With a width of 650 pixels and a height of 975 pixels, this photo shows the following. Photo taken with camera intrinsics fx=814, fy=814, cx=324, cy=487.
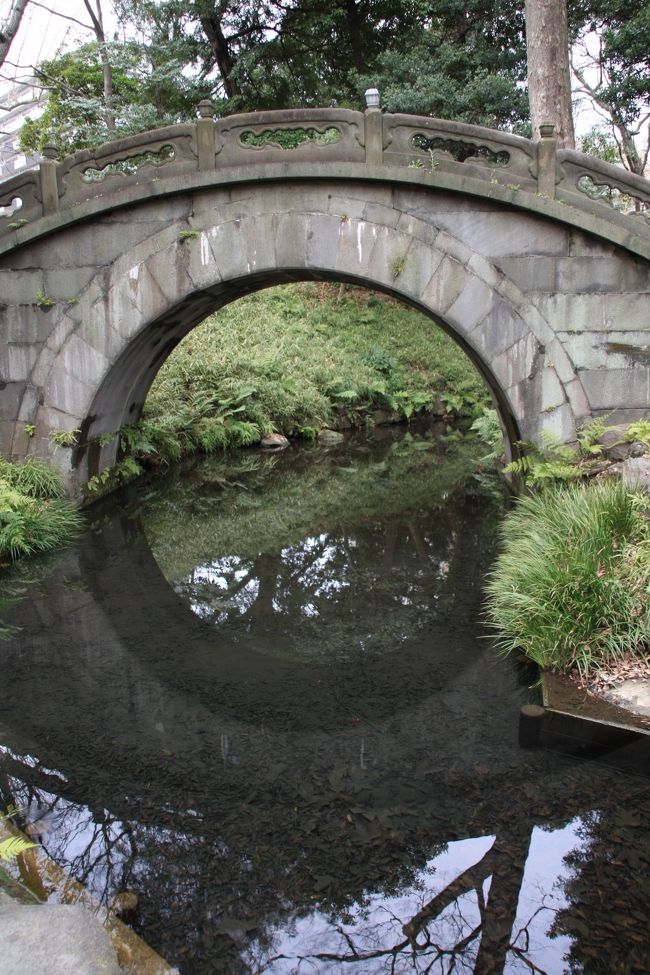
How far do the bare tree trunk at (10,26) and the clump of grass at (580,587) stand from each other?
25.0 ft

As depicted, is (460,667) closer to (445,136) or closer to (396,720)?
(396,720)

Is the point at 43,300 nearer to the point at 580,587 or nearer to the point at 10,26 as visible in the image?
the point at 10,26

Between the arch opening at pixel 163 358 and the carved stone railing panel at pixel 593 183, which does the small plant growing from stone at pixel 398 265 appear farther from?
the carved stone railing panel at pixel 593 183

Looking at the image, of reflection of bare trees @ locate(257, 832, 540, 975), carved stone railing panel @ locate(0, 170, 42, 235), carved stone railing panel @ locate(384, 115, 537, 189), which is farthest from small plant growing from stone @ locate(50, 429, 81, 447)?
reflection of bare trees @ locate(257, 832, 540, 975)

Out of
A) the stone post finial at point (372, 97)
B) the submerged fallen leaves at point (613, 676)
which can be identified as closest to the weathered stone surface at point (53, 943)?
the submerged fallen leaves at point (613, 676)

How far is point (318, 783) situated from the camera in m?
4.22

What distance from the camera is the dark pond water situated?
10.6 ft

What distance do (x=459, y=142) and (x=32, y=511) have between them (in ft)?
19.3

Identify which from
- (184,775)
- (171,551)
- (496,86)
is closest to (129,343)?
(171,551)

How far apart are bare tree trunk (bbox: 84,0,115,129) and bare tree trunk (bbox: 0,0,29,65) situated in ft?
29.0

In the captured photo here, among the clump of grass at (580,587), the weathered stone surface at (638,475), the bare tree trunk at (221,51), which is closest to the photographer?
the clump of grass at (580,587)

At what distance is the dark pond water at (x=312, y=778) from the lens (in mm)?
3236

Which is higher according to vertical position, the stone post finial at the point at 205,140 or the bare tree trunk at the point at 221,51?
the bare tree trunk at the point at 221,51

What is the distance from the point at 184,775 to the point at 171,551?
15.4 feet
